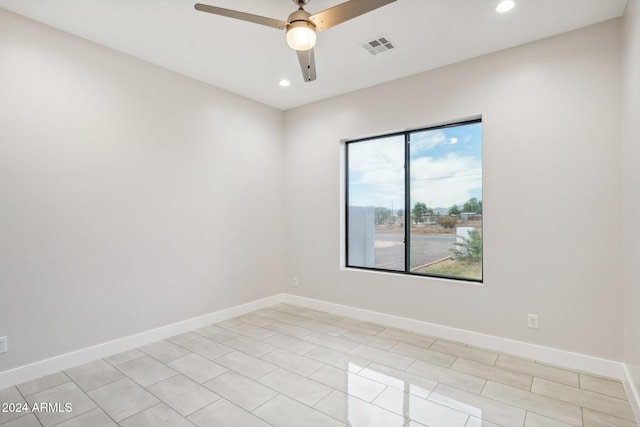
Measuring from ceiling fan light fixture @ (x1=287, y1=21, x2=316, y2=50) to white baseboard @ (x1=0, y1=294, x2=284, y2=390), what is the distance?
307cm

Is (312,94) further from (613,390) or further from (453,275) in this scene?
(613,390)

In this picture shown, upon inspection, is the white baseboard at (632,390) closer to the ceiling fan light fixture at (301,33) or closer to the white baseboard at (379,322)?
the white baseboard at (379,322)

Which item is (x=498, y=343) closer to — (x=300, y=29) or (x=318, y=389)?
(x=318, y=389)

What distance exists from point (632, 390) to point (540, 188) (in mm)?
1599

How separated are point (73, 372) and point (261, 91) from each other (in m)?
3.45

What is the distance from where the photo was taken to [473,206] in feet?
11.3

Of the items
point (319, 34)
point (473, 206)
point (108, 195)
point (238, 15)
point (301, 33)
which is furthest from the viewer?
point (473, 206)

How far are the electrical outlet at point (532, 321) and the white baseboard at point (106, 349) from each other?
319 cm

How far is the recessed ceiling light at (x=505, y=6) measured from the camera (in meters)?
2.38

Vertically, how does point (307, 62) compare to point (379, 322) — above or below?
above

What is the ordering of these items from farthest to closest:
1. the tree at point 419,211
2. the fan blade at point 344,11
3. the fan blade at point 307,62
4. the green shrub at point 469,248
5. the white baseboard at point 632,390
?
1. the tree at point 419,211
2. the green shrub at point 469,248
3. the fan blade at point 307,62
4. the white baseboard at point 632,390
5. the fan blade at point 344,11

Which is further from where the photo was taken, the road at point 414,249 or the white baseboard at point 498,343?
the road at point 414,249

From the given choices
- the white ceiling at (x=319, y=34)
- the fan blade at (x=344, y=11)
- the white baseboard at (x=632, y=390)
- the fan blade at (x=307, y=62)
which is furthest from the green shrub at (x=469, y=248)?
the fan blade at (x=344, y=11)

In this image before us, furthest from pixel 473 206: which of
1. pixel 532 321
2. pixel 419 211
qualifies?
pixel 532 321
